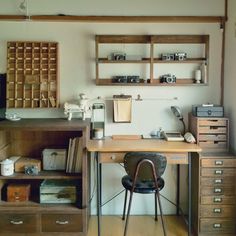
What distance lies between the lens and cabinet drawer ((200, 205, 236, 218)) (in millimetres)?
3141

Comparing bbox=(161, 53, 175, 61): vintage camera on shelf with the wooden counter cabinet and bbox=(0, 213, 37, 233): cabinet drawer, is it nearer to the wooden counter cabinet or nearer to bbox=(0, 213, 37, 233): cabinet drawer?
the wooden counter cabinet

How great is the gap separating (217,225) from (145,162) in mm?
985

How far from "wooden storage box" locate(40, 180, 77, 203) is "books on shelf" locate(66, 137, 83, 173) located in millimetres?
170

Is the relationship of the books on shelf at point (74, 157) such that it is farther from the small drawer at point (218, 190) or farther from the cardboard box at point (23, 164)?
the small drawer at point (218, 190)

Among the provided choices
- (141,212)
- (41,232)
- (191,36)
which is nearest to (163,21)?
(191,36)


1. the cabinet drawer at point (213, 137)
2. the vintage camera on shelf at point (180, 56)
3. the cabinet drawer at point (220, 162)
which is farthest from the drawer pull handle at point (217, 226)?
the vintage camera on shelf at point (180, 56)

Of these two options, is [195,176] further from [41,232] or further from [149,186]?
[41,232]

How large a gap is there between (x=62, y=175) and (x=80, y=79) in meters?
1.00

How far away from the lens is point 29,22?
348 centimetres

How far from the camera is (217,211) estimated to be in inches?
124

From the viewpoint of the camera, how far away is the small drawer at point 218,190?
312 centimetres

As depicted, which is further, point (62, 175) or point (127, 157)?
point (62, 175)

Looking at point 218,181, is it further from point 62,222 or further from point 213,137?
point 62,222

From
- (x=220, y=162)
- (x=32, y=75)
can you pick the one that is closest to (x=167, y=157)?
(x=220, y=162)
